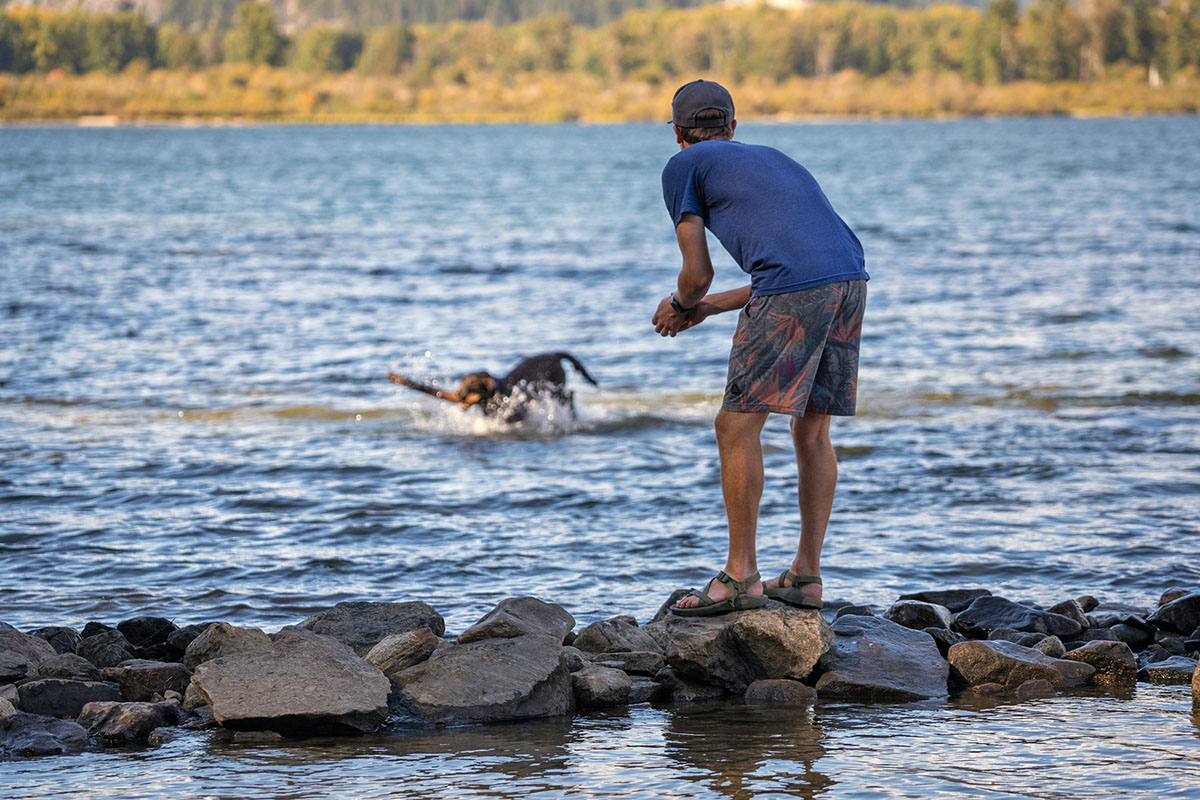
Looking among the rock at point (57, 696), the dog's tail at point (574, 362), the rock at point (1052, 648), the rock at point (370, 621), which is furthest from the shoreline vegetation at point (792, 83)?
the rock at point (57, 696)

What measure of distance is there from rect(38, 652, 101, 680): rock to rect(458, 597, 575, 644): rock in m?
1.57

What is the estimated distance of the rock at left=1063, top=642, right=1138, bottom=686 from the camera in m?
6.18

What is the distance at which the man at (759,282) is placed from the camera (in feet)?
18.5

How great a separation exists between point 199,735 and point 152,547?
3487mm

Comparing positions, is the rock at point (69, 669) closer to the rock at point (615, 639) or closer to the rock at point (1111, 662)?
the rock at point (615, 639)

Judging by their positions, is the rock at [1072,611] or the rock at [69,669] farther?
the rock at [1072,611]

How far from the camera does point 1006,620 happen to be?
6832 millimetres

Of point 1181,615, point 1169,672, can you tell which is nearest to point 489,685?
point 1169,672

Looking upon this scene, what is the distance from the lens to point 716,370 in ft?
54.4

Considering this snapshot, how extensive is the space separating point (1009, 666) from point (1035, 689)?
0.45 feet

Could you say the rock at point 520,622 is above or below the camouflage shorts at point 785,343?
below

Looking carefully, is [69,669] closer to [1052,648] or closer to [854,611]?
[854,611]

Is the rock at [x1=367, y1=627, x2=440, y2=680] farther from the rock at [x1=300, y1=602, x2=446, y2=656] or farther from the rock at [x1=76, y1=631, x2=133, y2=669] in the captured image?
the rock at [x1=76, y1=631, x2=133, y2=669]

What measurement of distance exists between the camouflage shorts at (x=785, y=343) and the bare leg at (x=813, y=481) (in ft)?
0.69
